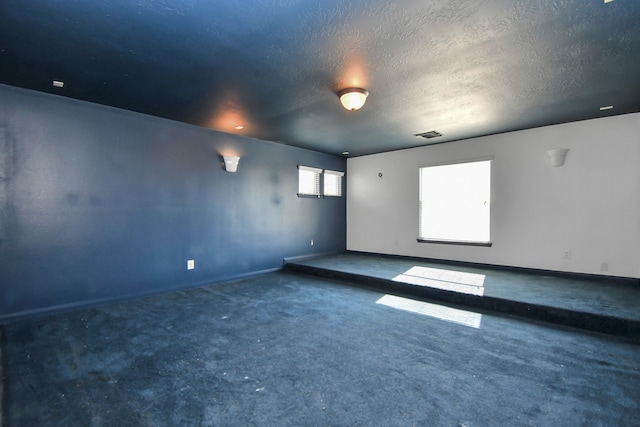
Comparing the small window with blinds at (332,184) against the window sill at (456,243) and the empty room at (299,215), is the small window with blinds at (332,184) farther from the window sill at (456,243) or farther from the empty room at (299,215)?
the window sill at (456,243)

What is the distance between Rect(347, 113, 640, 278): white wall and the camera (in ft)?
12.8

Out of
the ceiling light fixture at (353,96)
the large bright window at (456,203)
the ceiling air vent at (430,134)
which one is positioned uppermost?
the ceiling air vent at (430,134)

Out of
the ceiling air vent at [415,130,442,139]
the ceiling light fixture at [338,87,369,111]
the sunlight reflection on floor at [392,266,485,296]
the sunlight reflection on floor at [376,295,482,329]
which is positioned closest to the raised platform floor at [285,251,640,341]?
the sunlight reflection on floor at [392,266,485,296]

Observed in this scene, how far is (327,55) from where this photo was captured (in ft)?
7.82

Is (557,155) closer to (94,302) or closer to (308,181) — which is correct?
(308,181)

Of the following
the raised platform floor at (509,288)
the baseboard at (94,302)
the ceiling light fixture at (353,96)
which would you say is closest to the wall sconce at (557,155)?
the raised platform floor at (509,288)

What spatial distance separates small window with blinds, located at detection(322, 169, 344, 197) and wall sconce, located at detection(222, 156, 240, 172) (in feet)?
7.25

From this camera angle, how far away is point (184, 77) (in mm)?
2756

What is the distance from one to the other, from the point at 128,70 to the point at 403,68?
8.00 ft

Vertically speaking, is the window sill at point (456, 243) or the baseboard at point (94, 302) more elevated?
the window sill at point (456, 243)

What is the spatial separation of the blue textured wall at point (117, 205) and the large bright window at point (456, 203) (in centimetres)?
291

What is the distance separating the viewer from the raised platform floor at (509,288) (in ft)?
9.24

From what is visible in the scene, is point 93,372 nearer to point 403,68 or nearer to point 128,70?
point 128,70

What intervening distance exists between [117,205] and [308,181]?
11.1 ft
